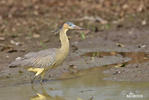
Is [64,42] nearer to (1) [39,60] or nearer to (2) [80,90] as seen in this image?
(1) [39,60]

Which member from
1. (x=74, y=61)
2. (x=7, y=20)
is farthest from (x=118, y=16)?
(x=74, y=61)

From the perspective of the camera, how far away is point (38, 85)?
923cm

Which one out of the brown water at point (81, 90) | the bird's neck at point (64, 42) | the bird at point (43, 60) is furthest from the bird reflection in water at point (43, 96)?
the bird's neck at point (64, 42)

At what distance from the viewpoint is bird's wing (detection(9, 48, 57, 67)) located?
935 centimetres

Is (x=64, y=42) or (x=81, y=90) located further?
(x=64, y=42)

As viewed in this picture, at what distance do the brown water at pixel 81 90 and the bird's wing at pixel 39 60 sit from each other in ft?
1.37

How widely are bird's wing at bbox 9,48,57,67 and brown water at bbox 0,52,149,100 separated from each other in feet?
1.37

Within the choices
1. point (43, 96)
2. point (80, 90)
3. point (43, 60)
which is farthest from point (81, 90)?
point (43, 60)

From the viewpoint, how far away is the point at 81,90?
8359mm

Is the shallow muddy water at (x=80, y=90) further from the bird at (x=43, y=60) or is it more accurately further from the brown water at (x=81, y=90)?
the bird at (x=43, y=60)

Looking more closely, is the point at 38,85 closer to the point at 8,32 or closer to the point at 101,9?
the point at 8,32

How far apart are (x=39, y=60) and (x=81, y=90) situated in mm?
1497

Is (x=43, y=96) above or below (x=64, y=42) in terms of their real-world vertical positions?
below

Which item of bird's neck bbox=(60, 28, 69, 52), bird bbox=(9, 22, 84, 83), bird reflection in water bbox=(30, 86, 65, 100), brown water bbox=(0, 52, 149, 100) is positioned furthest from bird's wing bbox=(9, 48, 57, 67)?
bird reflection in water bbox=(30, 86, 65, 100)
